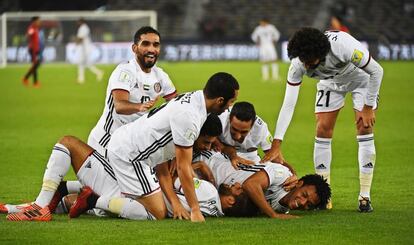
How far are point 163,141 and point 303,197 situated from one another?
1.58 metres

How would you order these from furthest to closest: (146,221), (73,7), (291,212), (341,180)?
(73,7) < (341,180) < (291,212) < (146,221)

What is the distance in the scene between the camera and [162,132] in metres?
9.91

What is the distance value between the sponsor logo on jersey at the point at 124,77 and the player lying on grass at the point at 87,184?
1.08 m

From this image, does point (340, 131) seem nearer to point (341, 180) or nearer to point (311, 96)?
point (341, 180)

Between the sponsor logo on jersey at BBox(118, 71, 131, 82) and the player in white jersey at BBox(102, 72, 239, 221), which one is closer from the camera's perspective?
the player in white jersey at BBox(102, 72, 239, 221)

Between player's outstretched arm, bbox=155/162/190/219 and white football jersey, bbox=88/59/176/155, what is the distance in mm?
989

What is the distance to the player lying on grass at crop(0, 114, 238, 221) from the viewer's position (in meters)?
10.2

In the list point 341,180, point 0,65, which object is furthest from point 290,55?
point 0,65

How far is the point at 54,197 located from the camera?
10.6 metres

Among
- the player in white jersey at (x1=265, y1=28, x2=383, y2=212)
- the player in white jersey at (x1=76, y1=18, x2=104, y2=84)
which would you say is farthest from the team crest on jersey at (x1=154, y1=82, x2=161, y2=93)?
the player in white jersey at (x1=76, y1=18, x2=104, y2=84)

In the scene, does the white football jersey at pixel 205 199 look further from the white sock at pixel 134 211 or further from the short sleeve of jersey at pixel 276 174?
the short sleeve of jersey at pixel 276 174

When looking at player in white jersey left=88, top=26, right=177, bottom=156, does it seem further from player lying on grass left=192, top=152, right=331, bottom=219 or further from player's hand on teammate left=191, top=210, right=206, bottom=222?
player's hand on teammate left=191, top=210, right=206, bottom=222

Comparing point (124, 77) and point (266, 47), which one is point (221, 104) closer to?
point (124, 77)

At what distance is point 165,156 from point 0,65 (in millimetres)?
36620
